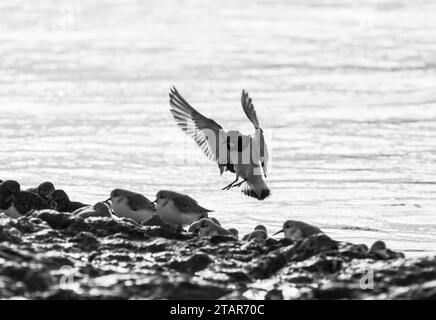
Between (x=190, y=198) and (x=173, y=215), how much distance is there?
368 mm

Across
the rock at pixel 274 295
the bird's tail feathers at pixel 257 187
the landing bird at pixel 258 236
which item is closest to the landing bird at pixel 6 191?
the bird's tail feathers at pixel 257 187

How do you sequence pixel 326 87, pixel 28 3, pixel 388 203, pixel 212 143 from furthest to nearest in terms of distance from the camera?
pixel 28 3 < pixel 326 87 < pixel 388 203 < pixel 212 143

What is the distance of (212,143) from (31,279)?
4015 millimetres

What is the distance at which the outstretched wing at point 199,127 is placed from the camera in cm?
1212

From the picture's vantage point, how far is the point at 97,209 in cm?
1139

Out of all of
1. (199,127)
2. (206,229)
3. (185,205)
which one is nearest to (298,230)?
(206,229)

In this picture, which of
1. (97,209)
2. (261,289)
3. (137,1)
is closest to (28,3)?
(137,1)

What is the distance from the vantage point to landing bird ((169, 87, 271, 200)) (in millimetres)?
11938

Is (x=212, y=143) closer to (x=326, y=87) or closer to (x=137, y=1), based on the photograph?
(x=326, y=87)

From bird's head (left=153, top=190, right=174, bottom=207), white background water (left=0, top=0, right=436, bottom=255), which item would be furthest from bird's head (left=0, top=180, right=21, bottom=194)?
white background water (left=0, top=0, right=436, bottom=255)

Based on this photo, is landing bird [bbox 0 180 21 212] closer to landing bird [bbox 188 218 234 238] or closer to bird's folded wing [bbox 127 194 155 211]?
bird's folded wing [bbox 127 194 155 211]
